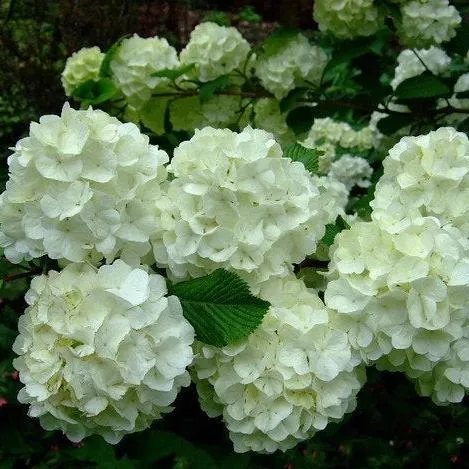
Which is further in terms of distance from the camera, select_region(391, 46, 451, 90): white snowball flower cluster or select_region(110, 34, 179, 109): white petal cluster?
select_region(391, 46, 451, 90): white snowball flower cluster

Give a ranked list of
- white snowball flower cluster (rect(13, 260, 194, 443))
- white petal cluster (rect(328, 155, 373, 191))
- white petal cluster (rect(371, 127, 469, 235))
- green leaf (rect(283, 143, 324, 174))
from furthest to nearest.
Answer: white petal cluster (rect(328, 155, 373, 191)) → green leaf (rect(283, 143, 324, 174)) → white petal cluster (rect(371, 127, 469, 235)) → white snowball flower cluster (rect(13, 260, 194, 443))

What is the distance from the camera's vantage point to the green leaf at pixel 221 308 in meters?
0.95

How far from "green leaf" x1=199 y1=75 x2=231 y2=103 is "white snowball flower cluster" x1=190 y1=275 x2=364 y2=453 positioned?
42.5 inches

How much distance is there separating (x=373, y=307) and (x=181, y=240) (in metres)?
0.25

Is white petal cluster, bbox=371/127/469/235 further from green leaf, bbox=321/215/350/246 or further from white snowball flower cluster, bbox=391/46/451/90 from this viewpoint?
white snowball flower cluster, bbox=391/46/451/90

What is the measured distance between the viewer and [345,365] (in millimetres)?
964

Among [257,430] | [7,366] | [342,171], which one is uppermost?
[257,430]

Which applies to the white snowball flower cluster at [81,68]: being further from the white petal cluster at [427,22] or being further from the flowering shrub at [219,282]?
the flowering shrub at [219,282]

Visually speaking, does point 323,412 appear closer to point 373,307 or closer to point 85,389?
point 373,307

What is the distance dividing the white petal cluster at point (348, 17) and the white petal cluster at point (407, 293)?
3.26 feet

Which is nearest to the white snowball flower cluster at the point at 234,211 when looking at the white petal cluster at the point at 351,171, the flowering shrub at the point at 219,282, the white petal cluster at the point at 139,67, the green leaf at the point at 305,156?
the flowering shrub at the point at 219,282

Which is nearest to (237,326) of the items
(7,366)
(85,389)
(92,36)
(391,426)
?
(85,389)

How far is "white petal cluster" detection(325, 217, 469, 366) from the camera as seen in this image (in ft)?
3.06

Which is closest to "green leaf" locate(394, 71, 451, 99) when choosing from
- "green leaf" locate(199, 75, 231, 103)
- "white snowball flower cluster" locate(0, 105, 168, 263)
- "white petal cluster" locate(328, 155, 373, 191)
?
"green leaf" locate(199, 75, 231, 103)
